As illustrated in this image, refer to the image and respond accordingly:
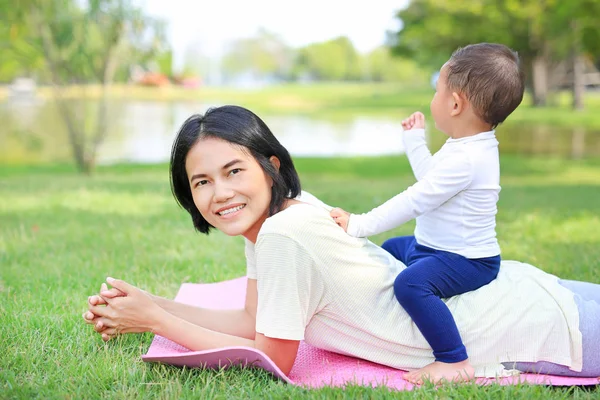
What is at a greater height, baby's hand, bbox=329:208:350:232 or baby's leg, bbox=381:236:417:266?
baby's hand, bbox=329:208:350:232

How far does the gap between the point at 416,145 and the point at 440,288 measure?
731 mm

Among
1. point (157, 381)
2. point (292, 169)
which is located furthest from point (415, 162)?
point (157, 381)

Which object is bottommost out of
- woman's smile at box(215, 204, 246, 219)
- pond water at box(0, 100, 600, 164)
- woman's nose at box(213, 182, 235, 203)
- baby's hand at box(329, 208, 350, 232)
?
pond water at box(0, 100, 600, 164)

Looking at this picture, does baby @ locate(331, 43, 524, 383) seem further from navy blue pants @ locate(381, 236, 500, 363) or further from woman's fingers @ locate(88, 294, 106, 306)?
woman's fingers @ locate(88, 294, 106, 306)

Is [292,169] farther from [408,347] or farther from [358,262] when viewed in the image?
[408,347]

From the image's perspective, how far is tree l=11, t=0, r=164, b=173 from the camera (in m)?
10.1

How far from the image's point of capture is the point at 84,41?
10.2 metres

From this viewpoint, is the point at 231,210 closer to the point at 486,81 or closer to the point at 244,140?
the point at 244,140

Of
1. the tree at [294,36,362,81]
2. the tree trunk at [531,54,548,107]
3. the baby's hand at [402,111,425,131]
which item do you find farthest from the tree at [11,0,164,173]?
the tree at [294,36,362,81]

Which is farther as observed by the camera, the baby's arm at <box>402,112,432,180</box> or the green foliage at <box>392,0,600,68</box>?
the green foliage at <box>392,0,600,68</box>

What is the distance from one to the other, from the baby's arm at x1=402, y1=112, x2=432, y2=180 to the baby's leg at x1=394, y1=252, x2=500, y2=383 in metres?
0.58

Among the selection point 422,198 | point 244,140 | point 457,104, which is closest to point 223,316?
point 244,140

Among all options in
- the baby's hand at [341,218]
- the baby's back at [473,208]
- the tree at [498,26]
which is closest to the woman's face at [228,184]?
the baby's hand at [341,218]

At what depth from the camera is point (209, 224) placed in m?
2.58
